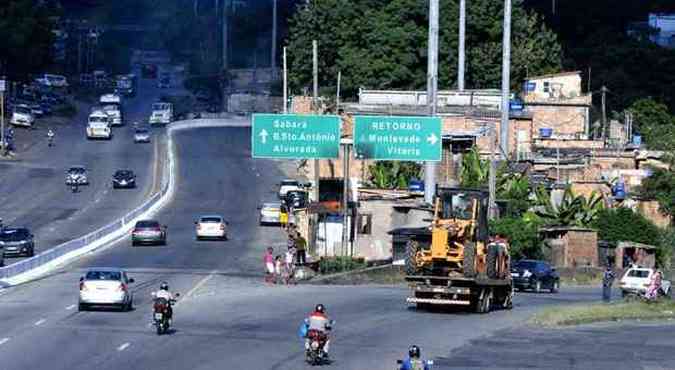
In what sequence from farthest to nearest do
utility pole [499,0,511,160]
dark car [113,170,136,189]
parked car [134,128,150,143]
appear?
parked car [134,128,150,143] < dark car [113,170,136,189] < utility pole [499,0,511,160]

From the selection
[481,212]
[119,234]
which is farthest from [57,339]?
[119,234]

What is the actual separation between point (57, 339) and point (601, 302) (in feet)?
73.6

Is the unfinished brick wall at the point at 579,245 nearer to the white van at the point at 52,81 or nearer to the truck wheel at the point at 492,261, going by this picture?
the truck wheel at the point at 492,261

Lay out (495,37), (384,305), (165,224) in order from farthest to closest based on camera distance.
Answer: (495,37) < (165,224) < (384,305)

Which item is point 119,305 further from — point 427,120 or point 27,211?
point 27,211

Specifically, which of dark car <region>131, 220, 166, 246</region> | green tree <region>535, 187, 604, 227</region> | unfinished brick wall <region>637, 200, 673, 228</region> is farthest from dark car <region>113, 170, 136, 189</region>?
unfinished brick wall <region>637, 200, 673, 228</region>

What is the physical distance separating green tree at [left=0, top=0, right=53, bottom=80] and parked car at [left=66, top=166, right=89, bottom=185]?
2299 inches

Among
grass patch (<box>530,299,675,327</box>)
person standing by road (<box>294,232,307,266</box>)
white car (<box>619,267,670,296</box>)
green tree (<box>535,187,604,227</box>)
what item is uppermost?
green tree (<box>535,187,604,227</box>)

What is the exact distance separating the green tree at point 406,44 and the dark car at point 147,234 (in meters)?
50.5

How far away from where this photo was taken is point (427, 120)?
229 feet

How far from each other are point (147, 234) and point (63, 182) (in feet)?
107

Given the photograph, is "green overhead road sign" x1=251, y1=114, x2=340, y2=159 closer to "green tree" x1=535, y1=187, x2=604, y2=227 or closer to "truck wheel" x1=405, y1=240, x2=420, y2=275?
"green tree" x1=535, y1=187, x2=604, y2=227

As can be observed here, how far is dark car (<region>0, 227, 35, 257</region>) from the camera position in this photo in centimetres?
7188

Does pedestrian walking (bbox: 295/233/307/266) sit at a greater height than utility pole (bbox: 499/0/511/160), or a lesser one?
lesser
